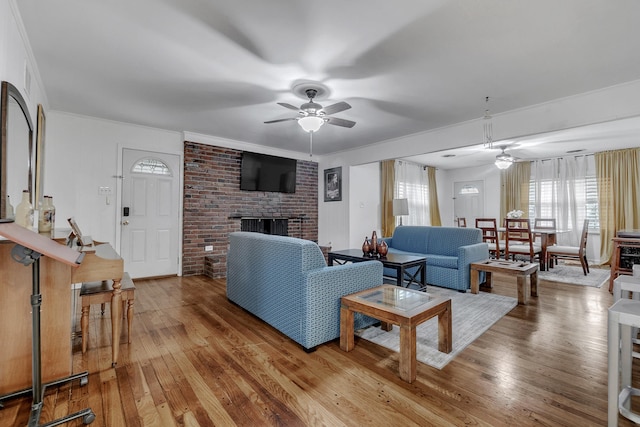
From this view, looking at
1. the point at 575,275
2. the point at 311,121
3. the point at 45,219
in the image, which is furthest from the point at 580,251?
the point at 45,219

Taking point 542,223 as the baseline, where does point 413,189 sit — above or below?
above

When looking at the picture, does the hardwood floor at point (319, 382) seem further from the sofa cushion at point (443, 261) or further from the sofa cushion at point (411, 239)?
the sofa cushion at point (411, 239)

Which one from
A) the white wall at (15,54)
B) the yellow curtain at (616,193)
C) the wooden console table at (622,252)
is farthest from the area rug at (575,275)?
the white wall at (15,54)

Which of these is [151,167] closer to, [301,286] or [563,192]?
[301,286]

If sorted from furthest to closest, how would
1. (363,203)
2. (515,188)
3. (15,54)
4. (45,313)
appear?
(515,188), (363,203), (15,54), (45,313)

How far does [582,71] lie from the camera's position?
273 cm

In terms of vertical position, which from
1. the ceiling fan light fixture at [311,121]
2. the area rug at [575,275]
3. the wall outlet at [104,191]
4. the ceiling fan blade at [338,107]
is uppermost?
the ceiling fan blade at [338,107]

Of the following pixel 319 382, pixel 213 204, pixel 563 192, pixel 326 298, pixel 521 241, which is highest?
pixel 563 192

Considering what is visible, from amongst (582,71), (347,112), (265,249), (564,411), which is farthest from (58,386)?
(582,71)

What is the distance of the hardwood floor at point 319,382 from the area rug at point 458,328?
3.5 inches

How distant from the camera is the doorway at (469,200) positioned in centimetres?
805

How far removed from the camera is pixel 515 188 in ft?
24.1

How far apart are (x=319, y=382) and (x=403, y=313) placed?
691 millimetres

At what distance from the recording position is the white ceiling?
1946 millimetres
